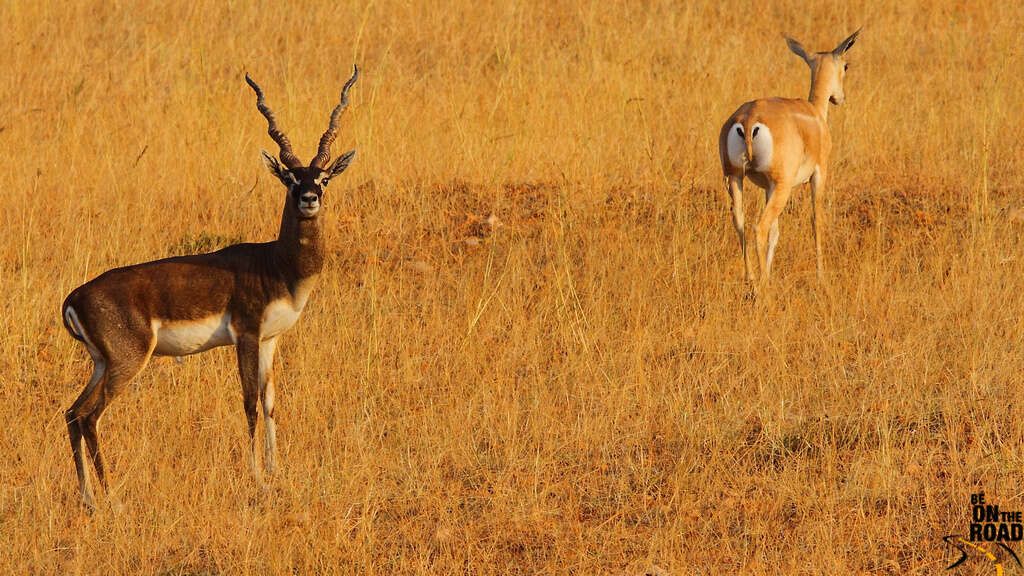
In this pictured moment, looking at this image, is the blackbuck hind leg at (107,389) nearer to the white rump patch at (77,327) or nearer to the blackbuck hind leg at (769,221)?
the white rump patch at (77,327)

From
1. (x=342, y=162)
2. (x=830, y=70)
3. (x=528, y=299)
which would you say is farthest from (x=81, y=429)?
(x=830, y=70)

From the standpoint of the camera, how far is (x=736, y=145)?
8.22m

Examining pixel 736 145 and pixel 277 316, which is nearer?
pixel 277 316

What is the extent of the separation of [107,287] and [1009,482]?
414 centimetres

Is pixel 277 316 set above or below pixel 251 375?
above

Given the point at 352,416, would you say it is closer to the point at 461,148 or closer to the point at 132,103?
the point at 461,148

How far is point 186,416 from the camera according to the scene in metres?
6.32

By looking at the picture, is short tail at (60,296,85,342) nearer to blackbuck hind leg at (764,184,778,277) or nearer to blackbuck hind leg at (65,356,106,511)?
blackbuck hind leg at (65,356,106,511)

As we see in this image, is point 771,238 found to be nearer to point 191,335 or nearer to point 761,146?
point 761,146

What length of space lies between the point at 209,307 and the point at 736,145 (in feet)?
13.6

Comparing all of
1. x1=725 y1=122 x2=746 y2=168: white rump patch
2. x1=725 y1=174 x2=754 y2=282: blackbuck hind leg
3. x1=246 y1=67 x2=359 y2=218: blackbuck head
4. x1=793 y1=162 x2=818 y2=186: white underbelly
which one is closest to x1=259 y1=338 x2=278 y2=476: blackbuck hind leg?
x1=246 y1=67 x2=359 y2=218: blackbuck head

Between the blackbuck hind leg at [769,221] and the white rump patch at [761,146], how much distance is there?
7.3 inches

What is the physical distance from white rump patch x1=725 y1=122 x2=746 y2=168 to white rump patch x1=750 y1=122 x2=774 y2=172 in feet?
0.25

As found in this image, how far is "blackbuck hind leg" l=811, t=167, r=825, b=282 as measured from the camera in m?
8.23
